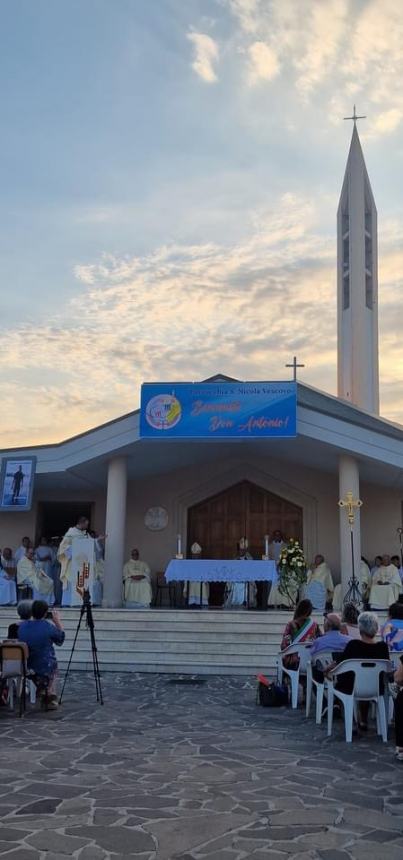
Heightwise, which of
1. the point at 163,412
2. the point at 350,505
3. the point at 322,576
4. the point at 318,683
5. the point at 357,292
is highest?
the point at 357,292

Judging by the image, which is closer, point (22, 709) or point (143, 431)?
point (22, 709)

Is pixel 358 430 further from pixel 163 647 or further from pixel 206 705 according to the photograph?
pixel 206 705

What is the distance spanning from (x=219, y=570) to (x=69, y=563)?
3037 mm

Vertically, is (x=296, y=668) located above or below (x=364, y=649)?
below

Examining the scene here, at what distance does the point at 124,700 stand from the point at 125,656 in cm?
327

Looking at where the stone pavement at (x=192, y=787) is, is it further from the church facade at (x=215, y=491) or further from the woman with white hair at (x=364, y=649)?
the church facade at (x=215, y=491)

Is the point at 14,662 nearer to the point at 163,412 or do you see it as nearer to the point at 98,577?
the point at 163,412

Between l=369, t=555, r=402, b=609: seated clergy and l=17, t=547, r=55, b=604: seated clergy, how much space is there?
6.73 m

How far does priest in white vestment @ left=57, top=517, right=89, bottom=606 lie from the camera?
15.4 m

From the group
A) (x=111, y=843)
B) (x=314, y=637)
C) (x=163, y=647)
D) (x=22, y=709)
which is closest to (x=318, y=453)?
(x=163, y=647)

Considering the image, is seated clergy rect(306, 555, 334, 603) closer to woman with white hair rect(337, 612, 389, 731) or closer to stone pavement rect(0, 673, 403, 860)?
stone pavement rect(0, 673, 403, 860)

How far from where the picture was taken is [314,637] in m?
8.89

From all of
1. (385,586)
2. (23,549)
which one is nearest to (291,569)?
(385,586)

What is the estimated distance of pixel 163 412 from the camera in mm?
15508
